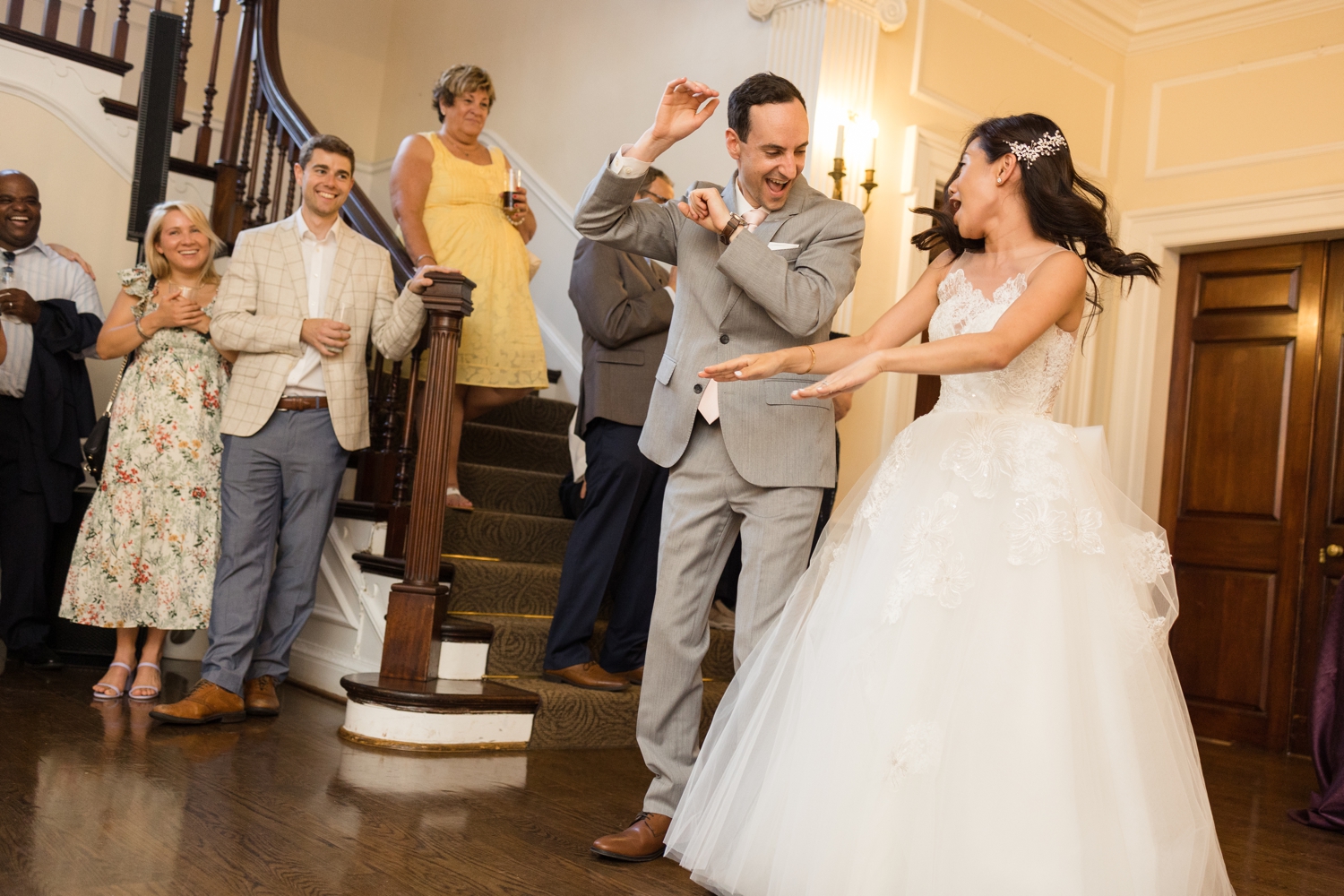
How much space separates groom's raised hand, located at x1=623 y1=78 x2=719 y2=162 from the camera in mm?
2131

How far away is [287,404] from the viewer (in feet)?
11.1

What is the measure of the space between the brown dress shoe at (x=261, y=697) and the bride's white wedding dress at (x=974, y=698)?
1717mm

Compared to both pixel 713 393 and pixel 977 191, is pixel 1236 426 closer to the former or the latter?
pixel 977 191

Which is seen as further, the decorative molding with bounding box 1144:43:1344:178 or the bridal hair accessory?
the decorative molding with bounding box 1144:43:1344:178

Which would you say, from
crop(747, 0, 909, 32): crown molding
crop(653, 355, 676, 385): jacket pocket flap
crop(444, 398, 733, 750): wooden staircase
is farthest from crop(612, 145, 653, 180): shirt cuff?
crop(747, 0, 909, 32): crown molding

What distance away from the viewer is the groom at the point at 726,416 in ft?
7.25

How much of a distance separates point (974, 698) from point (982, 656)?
7 centimetres

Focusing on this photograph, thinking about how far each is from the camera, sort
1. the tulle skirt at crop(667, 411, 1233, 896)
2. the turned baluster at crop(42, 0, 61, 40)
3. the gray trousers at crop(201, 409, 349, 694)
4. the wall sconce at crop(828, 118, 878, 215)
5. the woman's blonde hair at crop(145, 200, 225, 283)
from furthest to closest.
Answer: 1. the turned baluster at crop(42, 0, 61, 40)
2. the wall sconce at crop(828, 118, 878, 215)
3. the woman's blonde hair at crop(145, 200, 225, 283)
4. the gray trousers at crop(201, 409, 349, 694)
5. the tulle skirt at crop(667, 411, 1233, 896)

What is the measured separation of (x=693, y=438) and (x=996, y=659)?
78cm

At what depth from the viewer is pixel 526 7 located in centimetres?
605

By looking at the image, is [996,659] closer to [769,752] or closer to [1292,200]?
[769,752]

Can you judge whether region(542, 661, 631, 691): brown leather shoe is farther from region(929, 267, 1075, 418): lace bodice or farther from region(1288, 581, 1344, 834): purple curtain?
region(1288, 581, 1344, 834): purple curtain

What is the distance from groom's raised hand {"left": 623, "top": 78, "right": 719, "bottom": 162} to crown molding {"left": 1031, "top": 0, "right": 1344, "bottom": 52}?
3690 mm

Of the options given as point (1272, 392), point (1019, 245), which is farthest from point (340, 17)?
point (1019, 245)
